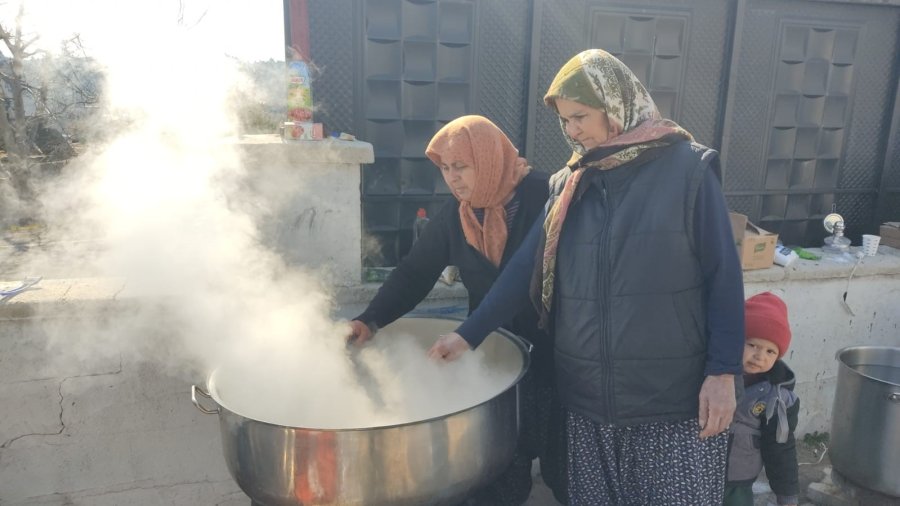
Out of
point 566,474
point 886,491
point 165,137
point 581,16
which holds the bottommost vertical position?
point 886,491

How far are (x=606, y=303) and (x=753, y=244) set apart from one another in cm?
223

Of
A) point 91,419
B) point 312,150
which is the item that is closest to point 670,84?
point 312,150

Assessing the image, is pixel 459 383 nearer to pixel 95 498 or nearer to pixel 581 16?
pixel 95 498

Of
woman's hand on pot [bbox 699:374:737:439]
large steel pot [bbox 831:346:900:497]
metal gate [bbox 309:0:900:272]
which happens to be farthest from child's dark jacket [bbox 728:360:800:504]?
metal gate [bbox 309:0:900:272]

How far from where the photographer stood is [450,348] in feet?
6.59

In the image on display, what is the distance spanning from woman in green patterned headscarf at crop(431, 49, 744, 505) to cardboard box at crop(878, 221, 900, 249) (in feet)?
10.3

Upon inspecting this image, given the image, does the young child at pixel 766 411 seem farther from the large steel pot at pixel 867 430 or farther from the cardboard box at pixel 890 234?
the cardboard box at pixel 890 234

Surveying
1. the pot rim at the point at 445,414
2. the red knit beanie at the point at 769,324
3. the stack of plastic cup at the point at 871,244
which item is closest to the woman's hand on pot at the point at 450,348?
the pot rim at the point at 445,414

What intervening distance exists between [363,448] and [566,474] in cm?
95

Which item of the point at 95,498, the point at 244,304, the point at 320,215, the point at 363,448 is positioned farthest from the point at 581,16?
the point at 95,498

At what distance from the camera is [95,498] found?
2.77m

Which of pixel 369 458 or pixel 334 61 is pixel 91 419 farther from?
pixel 334 61

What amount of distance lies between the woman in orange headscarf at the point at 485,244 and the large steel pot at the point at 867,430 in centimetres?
184

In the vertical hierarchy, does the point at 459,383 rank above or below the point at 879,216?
below
